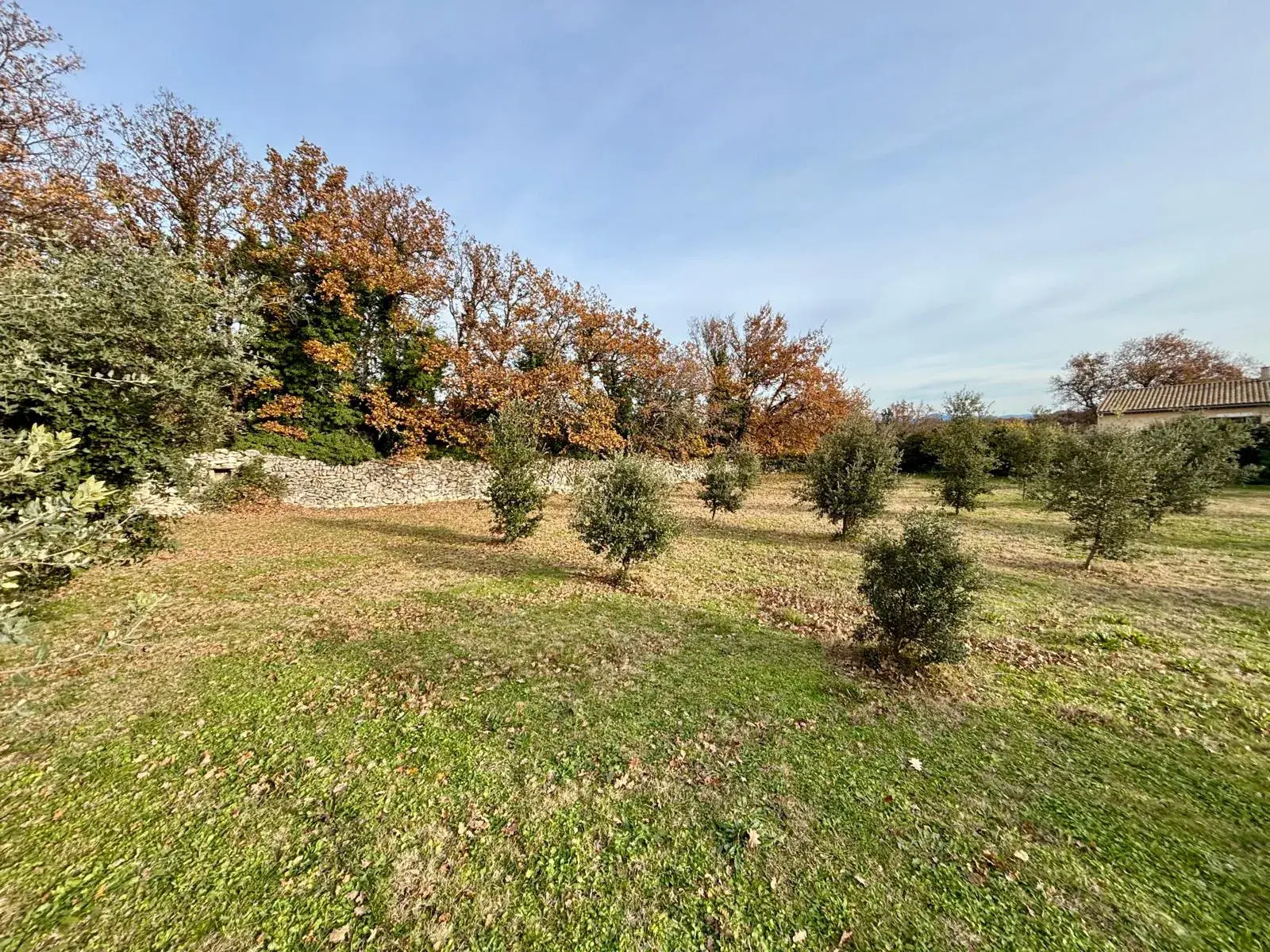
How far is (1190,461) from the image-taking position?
17328 mm

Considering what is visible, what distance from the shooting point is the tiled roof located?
89.9 ft

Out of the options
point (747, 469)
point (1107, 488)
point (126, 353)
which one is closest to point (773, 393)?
point (747, 469)

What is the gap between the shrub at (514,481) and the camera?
11914mm

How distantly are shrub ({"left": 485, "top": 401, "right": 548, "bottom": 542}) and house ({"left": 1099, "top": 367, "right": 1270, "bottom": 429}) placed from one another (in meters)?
33.4

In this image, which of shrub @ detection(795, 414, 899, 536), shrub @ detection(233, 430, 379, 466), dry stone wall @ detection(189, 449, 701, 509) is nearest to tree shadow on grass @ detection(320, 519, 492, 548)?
dry stone wall @ detection(189, 449, 701, 509)

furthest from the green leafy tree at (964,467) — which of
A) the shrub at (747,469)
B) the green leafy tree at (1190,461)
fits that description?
the shrub at (747,469)

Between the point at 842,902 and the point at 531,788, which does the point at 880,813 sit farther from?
the point at 531,788

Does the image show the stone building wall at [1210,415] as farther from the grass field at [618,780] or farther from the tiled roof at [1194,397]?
the grass field at [618,780]

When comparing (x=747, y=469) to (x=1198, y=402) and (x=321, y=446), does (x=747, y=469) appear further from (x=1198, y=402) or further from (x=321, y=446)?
(x=1198, y=402)

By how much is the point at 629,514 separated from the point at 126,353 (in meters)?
7.46

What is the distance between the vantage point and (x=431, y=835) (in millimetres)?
3477

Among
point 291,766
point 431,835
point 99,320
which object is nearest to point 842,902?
point 431,835

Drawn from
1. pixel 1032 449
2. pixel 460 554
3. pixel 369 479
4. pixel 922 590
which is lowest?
pixel 460 554

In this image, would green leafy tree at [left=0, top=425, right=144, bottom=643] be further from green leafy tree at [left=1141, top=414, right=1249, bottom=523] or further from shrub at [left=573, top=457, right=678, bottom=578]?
green leafy tree at [left=1141, top=414, right=1249, bottom=523]
